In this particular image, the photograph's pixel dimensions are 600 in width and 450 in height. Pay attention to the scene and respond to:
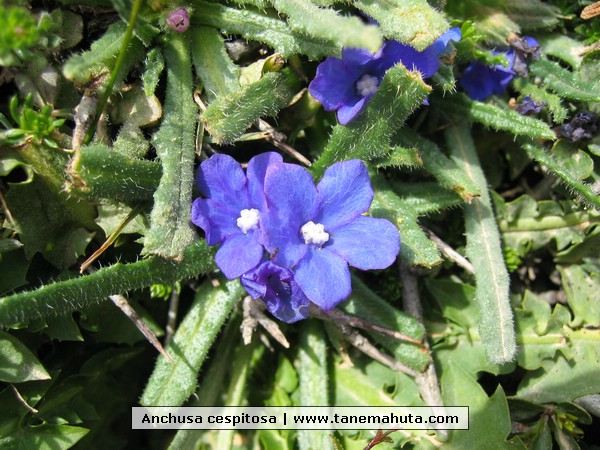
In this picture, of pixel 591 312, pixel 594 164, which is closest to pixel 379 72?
pixel 594 164

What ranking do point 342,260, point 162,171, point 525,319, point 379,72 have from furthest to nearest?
point 525,319 < point 379,72 < point 162,171 < point 342,260

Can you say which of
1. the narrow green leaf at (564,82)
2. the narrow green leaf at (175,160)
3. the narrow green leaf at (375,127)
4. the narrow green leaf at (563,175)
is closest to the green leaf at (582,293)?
the narrow green leaf at (563,175)

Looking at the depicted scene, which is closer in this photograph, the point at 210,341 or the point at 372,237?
the point at 372,237

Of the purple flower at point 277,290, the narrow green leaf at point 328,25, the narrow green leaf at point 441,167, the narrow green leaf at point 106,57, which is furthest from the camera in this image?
the narrow green leaf at point 441,167

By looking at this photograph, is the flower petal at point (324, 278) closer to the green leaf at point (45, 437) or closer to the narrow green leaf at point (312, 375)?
the narrow green leaf at point (312, 375)

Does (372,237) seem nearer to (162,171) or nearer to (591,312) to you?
(162,171)

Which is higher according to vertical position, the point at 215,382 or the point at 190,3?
the point at 190,3
